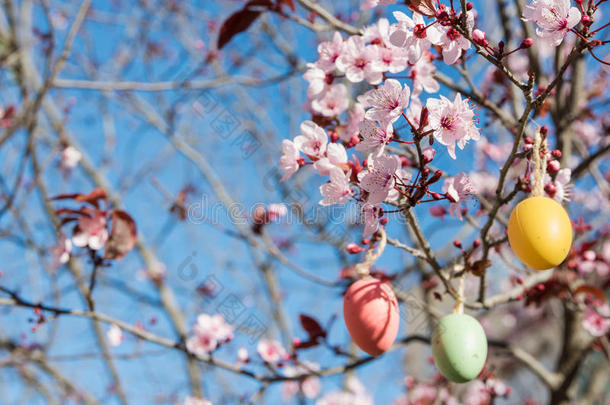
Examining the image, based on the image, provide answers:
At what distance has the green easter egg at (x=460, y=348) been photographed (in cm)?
89

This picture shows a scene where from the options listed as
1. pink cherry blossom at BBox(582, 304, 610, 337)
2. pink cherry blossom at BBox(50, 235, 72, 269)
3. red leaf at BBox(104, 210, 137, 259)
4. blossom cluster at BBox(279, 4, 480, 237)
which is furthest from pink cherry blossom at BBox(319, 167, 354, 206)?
pink cherry blossom at BBox(582, 304, 610, 337)

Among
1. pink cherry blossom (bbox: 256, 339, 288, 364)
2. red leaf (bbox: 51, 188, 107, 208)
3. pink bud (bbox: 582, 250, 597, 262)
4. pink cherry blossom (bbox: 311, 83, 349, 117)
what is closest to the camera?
pink cherry blossom (bbox: 311, 83, 349, 117)

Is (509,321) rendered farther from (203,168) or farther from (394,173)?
(394,173)

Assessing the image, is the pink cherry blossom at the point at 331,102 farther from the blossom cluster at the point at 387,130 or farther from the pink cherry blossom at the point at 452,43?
the pink cherry blossom at the point at 452,43

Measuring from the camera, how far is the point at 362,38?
108 cm

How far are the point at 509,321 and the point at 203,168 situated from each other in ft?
15.2

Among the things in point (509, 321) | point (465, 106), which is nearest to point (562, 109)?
point (465, 106)

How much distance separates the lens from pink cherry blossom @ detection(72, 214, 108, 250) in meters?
1.37

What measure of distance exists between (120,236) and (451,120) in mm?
1061

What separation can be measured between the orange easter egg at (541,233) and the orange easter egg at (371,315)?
0.28 m

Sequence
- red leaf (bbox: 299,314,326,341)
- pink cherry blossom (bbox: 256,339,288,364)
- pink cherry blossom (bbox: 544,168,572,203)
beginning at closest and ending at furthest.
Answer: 1. pink cherry blossom (bbox: 544,168,572,203)
2. red leaf (bbox: 299,314,326,341)
3. pink cherry blossom (bbox: 256,339,288,364)

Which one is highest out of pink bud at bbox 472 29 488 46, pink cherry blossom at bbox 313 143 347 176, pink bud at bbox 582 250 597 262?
pink bud at bbox 472 29 488 46

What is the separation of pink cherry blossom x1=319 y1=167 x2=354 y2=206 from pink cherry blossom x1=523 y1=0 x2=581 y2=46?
1.46 ft

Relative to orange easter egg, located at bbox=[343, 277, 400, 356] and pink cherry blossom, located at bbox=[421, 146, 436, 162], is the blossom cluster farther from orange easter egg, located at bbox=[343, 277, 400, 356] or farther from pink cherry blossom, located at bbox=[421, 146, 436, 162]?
orange easter egg, located at bbox=[343, 277, 400, 356]
